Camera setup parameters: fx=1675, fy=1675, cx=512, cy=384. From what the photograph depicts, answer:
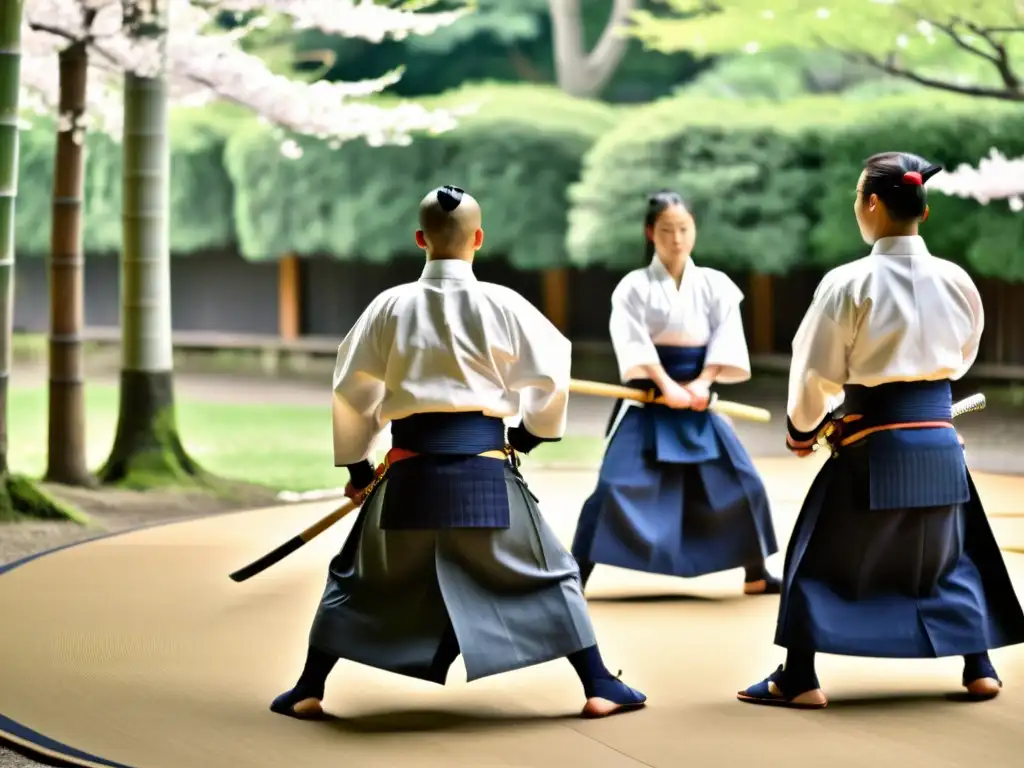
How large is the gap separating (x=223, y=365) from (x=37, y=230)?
195 cm

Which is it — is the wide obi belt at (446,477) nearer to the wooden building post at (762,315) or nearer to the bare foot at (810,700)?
the bare foot at (810,700)

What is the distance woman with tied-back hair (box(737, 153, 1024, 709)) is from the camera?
3691mm

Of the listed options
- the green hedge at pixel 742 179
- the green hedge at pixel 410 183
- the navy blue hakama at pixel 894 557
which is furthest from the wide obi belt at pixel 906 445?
the green hedge at pixel 410 183

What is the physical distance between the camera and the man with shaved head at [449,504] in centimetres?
354

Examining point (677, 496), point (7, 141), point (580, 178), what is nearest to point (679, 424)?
point (677, 496)

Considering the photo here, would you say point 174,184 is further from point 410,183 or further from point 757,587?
point 757,587

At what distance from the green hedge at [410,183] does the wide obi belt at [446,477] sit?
918 centimetres

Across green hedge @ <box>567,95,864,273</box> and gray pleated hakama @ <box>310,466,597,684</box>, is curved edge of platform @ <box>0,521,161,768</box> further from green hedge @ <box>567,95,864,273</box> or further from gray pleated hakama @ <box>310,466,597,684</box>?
green hedge @ <box>567,95,864,273</box>

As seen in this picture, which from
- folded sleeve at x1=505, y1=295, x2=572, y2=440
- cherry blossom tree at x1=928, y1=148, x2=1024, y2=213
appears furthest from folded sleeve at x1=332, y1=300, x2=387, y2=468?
cherry blossom tree at x1=928, y1=148, x2=1024, y2=213

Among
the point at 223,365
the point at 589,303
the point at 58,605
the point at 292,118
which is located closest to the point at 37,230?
the point at 223,365

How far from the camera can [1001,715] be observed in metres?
3.60

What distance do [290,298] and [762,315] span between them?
12.8ft

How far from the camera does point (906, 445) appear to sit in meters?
3.73

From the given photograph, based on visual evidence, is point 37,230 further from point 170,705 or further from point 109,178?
point 170,705
